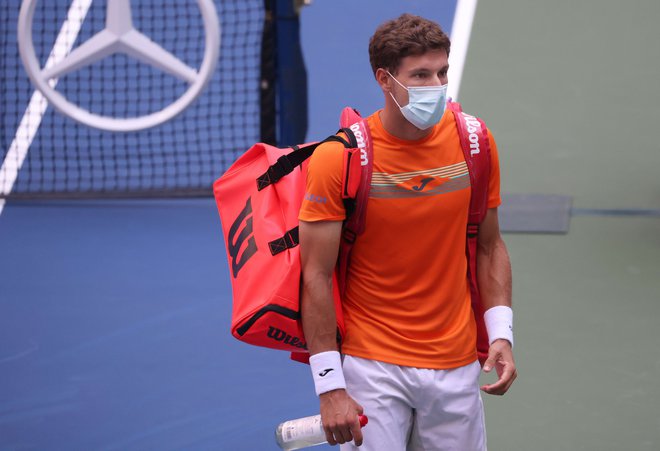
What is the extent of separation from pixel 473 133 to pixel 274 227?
2.23ft

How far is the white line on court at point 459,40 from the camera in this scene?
8562mm

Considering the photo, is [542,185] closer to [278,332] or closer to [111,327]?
[111,327]

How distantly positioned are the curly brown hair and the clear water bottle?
3.60 ft

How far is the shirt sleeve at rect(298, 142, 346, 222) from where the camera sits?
3172mm

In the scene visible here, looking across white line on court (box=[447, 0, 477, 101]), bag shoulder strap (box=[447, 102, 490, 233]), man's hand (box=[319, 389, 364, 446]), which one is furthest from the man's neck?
white line on court (box=[447, 0, 477, 101])

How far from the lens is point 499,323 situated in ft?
11.2

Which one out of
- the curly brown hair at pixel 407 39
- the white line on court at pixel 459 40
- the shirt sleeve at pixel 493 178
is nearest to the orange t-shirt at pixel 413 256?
the shirt sleeve at pixel 493 178

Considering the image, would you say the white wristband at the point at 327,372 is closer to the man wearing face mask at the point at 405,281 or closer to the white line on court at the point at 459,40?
the man wearing face mask at the point at 405,281

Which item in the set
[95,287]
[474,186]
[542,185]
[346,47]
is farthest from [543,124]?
[474,186]

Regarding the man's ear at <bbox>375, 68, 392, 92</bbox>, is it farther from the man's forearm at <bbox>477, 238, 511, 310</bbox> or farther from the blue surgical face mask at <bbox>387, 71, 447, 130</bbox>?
the man's forearm at <bbox>477, 238, 511, 310</bbox>

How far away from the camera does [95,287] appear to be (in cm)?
655

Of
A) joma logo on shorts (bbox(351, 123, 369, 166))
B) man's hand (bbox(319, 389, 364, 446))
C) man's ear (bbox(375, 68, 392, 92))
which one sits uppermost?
man's ear (bbox(375, 68, 392, 92))

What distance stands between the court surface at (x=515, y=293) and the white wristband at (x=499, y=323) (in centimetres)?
161

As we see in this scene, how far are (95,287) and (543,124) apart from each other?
3.49 meters
